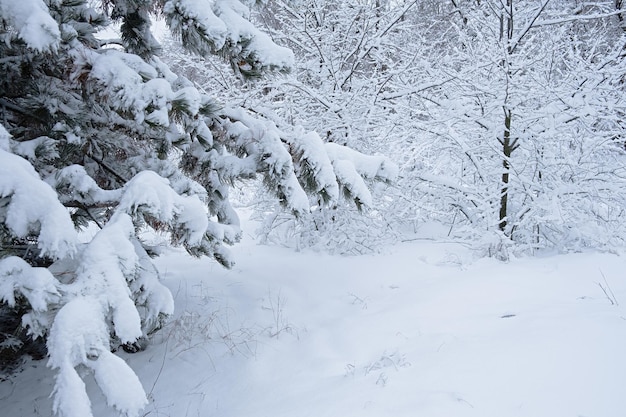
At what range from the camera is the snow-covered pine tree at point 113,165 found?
185 centimetres

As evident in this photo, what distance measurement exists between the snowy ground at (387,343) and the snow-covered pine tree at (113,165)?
1157 mm

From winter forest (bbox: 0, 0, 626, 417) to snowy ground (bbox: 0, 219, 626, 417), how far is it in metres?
0.03

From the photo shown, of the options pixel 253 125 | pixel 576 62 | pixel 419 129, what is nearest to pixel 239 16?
pixel 253 125

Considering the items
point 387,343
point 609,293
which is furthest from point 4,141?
point 609,293

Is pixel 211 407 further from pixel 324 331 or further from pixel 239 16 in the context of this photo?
pixel 239 16

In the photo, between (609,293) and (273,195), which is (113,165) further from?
(609,293)

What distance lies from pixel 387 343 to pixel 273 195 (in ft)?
5.34

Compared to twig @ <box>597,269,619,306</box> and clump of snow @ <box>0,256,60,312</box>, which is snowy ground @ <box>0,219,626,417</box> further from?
clump of snow @ <box>0,256,60,312</box>

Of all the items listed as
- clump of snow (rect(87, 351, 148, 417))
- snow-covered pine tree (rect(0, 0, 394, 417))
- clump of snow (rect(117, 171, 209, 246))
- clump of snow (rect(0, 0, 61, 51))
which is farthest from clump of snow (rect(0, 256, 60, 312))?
clump of snow (rect(0, 0, 61, 51))

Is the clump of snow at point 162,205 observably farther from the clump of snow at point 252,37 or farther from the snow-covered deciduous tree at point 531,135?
the snow-covered deciduous tree at point 531,135

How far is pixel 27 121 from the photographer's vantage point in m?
3.33

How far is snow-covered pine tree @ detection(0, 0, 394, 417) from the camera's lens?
6.08ft

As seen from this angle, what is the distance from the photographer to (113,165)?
367cm

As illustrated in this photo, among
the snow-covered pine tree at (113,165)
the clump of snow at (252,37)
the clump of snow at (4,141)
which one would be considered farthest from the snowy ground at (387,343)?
the clump of snow at (252,37)
